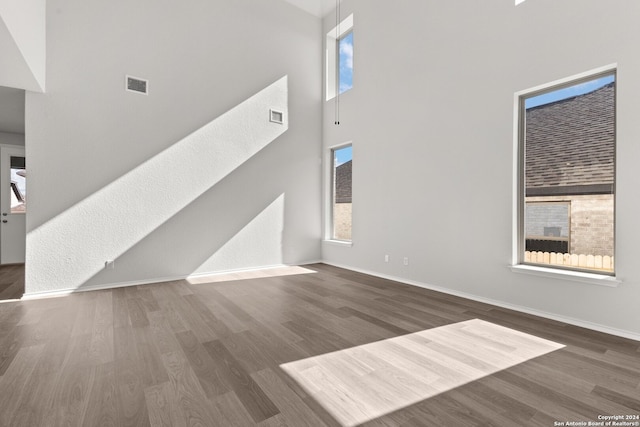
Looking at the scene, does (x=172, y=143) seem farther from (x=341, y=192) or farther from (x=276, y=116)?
(x=341, y=192)

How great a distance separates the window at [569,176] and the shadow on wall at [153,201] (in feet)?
13.3

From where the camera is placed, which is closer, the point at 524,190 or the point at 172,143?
the point at 524,190

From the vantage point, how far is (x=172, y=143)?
16.0ft

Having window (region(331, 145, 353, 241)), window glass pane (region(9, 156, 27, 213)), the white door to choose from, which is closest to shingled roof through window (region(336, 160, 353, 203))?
window (region(331, 145, 353, 241))

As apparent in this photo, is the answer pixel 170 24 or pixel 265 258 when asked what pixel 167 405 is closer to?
pixel 265 258

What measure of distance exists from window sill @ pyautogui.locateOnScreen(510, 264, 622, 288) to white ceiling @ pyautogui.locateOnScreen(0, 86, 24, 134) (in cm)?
662

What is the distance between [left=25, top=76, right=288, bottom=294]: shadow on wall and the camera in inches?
161

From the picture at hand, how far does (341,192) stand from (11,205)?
6.66 m

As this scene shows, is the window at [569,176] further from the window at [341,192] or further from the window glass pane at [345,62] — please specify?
the window glass pane at [345,62]

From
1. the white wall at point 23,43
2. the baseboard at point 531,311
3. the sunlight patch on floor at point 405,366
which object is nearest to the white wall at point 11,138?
the white wall at point 23,43

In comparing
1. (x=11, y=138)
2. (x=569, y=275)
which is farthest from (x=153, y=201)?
(x=569, y=275)

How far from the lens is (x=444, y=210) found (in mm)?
4207

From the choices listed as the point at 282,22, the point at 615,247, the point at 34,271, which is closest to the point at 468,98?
the point at 615,247

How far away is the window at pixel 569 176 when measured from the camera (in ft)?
9.74
